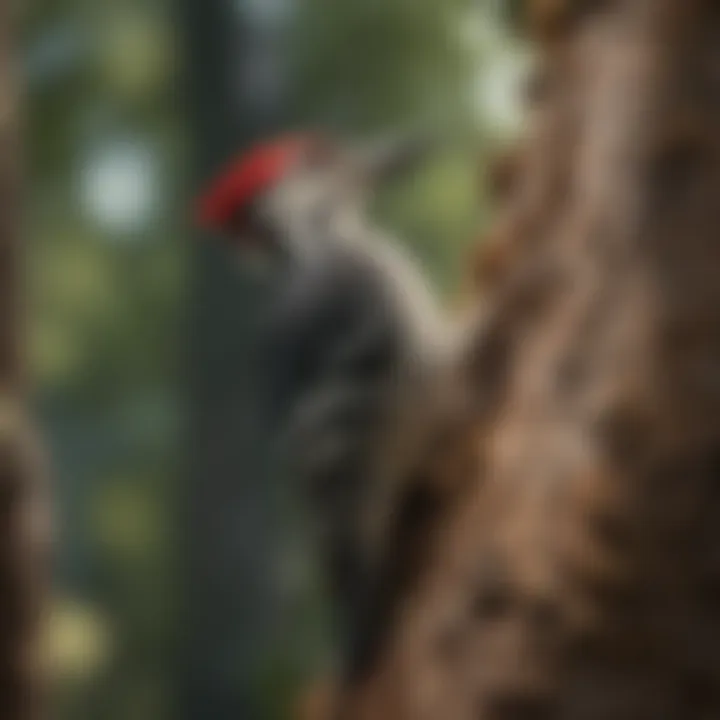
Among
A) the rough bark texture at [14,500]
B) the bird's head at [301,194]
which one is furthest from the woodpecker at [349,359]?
the rough bark texture at [14,500]

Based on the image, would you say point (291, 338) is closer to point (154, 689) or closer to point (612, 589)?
point (612, 589)

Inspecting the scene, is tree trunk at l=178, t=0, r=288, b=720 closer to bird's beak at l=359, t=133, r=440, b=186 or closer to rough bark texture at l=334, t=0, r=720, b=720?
bird's beak at l=359, t=133, r=440, b=186

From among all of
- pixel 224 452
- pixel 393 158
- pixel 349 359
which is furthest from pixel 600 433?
pixel 224 452

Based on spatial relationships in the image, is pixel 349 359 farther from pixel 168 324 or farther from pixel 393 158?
pixel 168 324

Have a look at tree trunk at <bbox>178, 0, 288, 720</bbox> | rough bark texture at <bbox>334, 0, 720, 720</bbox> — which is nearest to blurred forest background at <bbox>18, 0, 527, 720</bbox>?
tree trunk at <bbox>178, 0, 288, 720</bbox>

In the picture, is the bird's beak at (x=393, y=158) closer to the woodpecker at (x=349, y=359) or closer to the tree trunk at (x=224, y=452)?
the woodpecker at (x=349, y=359)

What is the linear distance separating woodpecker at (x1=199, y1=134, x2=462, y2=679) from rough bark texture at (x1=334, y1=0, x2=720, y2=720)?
49 millimetres

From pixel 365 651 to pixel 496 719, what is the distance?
122 millimetres

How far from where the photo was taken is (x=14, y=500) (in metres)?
0.82

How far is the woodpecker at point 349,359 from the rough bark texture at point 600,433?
49mm

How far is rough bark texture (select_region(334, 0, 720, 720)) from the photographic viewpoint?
0.67 meters

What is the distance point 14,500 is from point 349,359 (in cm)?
20

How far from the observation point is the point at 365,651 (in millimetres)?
801

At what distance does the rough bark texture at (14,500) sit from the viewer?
0.82 meters
